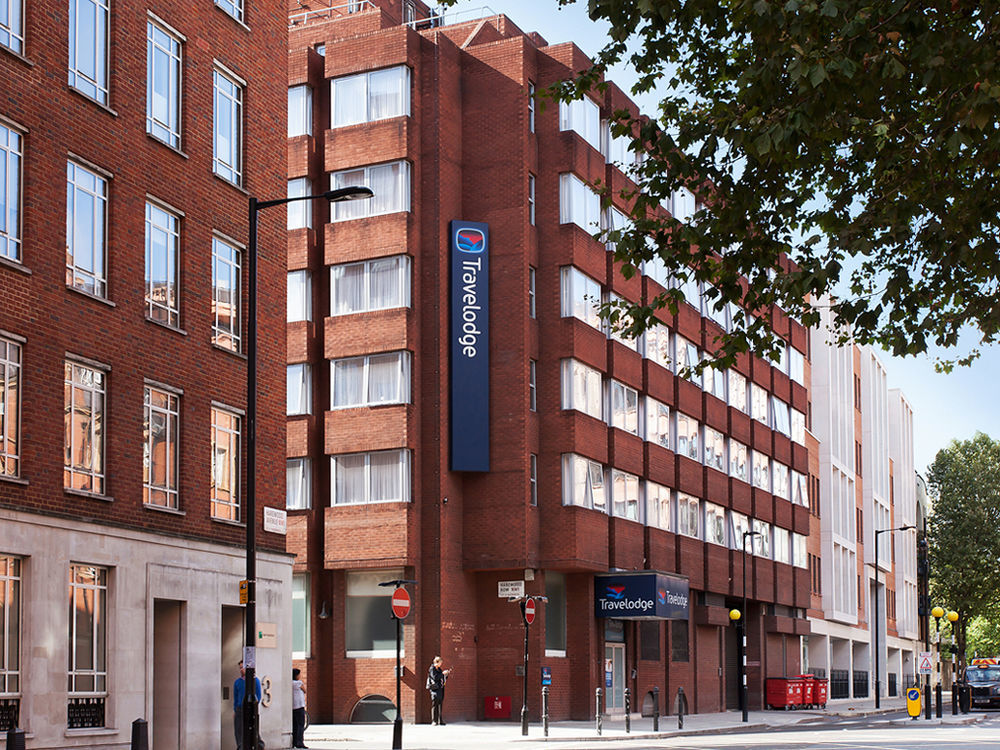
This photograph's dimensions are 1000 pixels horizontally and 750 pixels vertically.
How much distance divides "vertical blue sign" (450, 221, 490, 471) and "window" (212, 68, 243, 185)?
1402 centimetres

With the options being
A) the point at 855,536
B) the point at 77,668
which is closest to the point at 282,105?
the point at 77,668

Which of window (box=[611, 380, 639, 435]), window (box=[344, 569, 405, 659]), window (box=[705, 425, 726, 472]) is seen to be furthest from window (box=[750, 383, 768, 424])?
window (box=[344, 569, 405, 659])

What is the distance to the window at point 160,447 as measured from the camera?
25344mm

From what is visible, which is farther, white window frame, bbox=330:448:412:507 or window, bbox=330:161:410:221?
window, bbox=330:161:410:221

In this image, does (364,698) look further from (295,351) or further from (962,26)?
(962,26)

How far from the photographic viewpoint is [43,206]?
22688 mm

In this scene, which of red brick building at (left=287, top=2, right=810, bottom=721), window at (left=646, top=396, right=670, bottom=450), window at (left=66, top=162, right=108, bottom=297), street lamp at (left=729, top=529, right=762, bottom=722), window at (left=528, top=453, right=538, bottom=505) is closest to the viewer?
window at (left=66, top=162, right=108, bottom=297)

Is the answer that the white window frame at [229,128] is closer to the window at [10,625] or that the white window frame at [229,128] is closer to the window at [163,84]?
the window at [163,84]

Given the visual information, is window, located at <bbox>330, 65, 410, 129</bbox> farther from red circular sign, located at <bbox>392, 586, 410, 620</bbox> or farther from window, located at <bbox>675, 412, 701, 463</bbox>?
red circular sign, located at <bbox>392, 586, 410, 620</bbox>

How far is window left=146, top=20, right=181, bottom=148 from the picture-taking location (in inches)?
1028

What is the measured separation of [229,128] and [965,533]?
86.6m

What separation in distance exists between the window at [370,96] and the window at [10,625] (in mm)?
23199

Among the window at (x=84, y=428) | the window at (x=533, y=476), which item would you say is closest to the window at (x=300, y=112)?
the window at (x=533, y=476)

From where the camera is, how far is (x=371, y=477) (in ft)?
137
